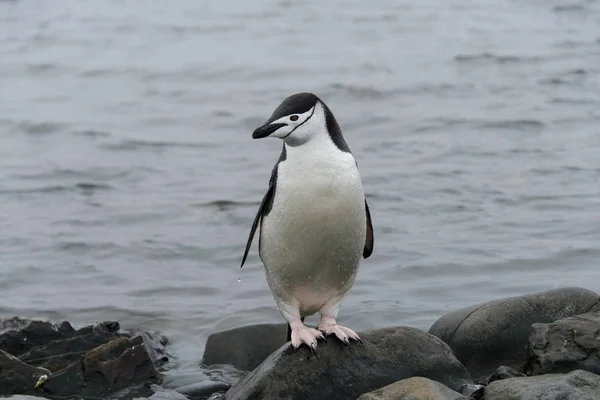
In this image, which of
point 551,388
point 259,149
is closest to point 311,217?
point 551,388

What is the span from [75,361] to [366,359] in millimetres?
2208

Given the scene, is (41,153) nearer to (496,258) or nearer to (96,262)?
(96,262)

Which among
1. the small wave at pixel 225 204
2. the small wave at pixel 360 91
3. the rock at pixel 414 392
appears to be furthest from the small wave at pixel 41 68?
the rock at pixel 414 392

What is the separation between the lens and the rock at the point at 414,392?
5.45 metres

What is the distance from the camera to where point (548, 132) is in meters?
13.7

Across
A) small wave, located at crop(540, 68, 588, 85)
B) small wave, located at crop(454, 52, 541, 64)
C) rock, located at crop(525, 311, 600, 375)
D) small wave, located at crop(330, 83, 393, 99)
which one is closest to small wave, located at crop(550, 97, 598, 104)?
small wave, located at crop(540, 68, 588, 85)

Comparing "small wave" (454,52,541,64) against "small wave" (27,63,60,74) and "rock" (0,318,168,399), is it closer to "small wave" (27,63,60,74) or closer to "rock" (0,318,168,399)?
"small wave" (27,63,60,74)

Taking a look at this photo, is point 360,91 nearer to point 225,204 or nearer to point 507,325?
point 225,204

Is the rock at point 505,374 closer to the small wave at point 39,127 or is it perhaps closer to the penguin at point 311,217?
the penguin at point 311,217

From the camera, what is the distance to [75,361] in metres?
7.20

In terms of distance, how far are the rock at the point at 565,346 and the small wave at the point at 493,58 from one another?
11.3 m

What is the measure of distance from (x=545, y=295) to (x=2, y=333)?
3.73 meters

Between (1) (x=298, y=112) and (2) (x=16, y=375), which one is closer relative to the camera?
(1) (x=298, y=112)

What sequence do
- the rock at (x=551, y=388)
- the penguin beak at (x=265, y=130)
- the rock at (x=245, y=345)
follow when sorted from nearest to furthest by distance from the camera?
the rock at (x=551, y=388) < the penguin beak at (x=265, y=130) < the rock at (x=245, y=345)
